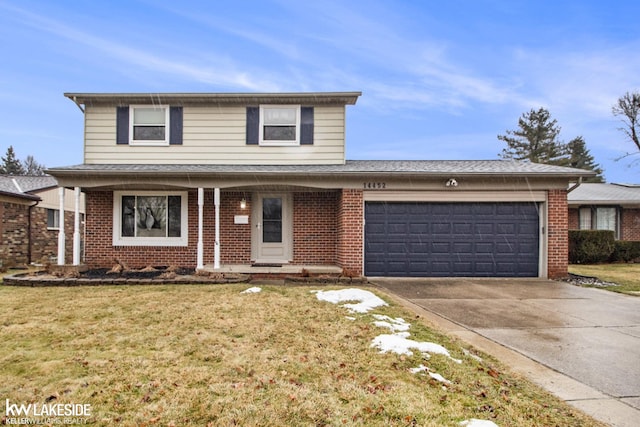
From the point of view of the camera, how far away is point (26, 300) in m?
→ 6.46

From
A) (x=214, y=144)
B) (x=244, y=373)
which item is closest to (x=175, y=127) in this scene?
(x=214, y=144)

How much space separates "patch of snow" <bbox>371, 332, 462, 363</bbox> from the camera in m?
3.96

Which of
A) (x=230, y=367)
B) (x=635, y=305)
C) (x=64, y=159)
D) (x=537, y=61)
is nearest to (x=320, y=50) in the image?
(x=537, y=61)

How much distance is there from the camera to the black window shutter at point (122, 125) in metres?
10.9

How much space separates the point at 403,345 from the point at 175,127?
967 centimetres

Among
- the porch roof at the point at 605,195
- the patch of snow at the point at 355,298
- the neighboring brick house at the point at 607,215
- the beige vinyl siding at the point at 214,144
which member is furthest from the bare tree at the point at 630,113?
the patch of snow at the point at 355,298

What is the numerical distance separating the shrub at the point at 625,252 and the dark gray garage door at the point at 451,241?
819cm

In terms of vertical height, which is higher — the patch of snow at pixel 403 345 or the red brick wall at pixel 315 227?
the red brick wall at pixel 315 227

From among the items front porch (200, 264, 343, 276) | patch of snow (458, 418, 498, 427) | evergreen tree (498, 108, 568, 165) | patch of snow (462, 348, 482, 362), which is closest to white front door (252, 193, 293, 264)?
front porch (200, 264, 343, 276)

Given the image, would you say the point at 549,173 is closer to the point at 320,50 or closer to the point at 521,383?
the point at 521,383

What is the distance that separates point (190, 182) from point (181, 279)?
2720 mm

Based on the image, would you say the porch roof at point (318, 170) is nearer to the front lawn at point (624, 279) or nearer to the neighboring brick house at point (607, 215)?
the front lawn at point (624, 279)

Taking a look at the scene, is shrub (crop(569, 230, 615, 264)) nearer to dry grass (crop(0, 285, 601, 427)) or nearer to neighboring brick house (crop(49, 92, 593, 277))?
neighboring brick house (crop(49, 92, 593, 277))

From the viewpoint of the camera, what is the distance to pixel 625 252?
14984mm
